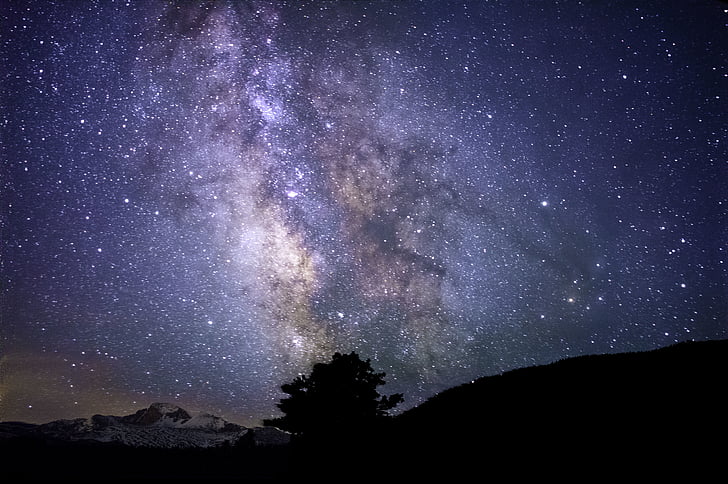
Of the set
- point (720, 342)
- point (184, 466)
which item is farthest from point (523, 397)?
point (184, 466)

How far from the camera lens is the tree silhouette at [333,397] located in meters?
27.2

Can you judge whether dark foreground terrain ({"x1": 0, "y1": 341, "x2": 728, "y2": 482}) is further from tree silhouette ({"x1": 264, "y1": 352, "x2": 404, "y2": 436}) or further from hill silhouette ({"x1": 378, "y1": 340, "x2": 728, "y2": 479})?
tree silhouette ({"x1": 264, "y1": 352, "x2": 404, "y2": 436})

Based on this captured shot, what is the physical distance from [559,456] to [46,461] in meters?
208

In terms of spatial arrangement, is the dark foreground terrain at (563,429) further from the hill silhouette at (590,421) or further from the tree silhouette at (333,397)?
the tree silhouette at (333,397)

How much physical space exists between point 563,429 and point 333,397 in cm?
2072

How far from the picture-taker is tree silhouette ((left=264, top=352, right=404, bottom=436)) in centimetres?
2720

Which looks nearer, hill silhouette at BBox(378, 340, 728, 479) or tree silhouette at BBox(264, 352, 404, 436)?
hill silhouette at BBox(378, 340, 728, 479)

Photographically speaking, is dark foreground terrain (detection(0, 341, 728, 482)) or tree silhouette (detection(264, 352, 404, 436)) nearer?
dark foreground terrain (detection(0, 341, 728, 482))

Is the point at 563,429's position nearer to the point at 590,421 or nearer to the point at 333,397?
the point at 590,421

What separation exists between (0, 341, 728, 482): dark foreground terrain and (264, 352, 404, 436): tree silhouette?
11148mm

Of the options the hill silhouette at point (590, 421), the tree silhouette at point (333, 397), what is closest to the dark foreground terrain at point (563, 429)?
the hill silhouette at point (590, 421)

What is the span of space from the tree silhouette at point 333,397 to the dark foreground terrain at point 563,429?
11.1 meters

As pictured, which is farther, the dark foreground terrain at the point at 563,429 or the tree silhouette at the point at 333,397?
the tree silhouette at the point at 333,397

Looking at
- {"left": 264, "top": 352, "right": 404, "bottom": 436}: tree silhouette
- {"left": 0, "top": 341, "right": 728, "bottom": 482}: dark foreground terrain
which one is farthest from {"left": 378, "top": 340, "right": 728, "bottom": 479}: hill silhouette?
{"left": 264, "top": 352, "right": 404, "bottom": 436}: tree silhouette
